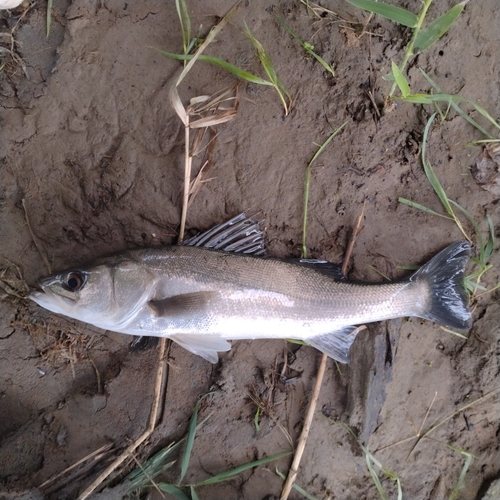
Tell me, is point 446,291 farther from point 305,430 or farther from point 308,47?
point 308,47

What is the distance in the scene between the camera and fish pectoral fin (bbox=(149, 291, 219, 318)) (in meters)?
3.11

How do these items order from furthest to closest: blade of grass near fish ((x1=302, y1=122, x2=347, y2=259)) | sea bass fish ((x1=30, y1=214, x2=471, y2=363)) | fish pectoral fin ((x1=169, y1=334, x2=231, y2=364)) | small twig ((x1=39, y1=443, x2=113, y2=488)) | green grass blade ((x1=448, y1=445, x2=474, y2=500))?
1. green grass blade ((x1=448, y1=445, x2=474, y2=500))
2. blade of grass near fish ((x1=302, y1=122, x2=347, y2=259))
3. small twig ((x1=39, y1=443, x2=113, y2=488))
4. fish pectoral fin ((x1=169, y1=334, x2=231, y2=364))
5. sea bass fish ((x1=30, y1=214, x2=471, y2=363))

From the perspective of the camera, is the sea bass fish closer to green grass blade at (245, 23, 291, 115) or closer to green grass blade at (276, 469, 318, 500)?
green grass blade at (245, 23, 291, 115)

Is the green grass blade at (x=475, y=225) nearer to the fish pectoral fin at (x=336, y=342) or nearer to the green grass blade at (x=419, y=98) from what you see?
the green grass blade at (x=419, y=98)

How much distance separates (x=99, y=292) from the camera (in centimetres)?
305

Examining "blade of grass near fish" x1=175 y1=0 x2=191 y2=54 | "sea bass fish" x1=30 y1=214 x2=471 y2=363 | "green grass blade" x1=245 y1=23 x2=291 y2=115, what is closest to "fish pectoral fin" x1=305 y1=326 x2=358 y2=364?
"sea bass fish" x1=30 y1=214 x2=471 y2=363

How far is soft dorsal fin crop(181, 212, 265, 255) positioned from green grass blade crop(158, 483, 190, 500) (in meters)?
2.03

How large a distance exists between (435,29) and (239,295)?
2.42 meters

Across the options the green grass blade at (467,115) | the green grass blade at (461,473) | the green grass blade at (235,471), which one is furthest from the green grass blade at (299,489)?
the green grass blade at (467,115)

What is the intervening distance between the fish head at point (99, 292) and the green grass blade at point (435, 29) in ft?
8.87

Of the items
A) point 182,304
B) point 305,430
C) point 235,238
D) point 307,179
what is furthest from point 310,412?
point 307,179

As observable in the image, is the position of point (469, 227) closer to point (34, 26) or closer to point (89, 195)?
point (89, 195)

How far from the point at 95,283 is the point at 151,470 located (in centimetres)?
167

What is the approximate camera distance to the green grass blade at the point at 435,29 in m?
2.79
